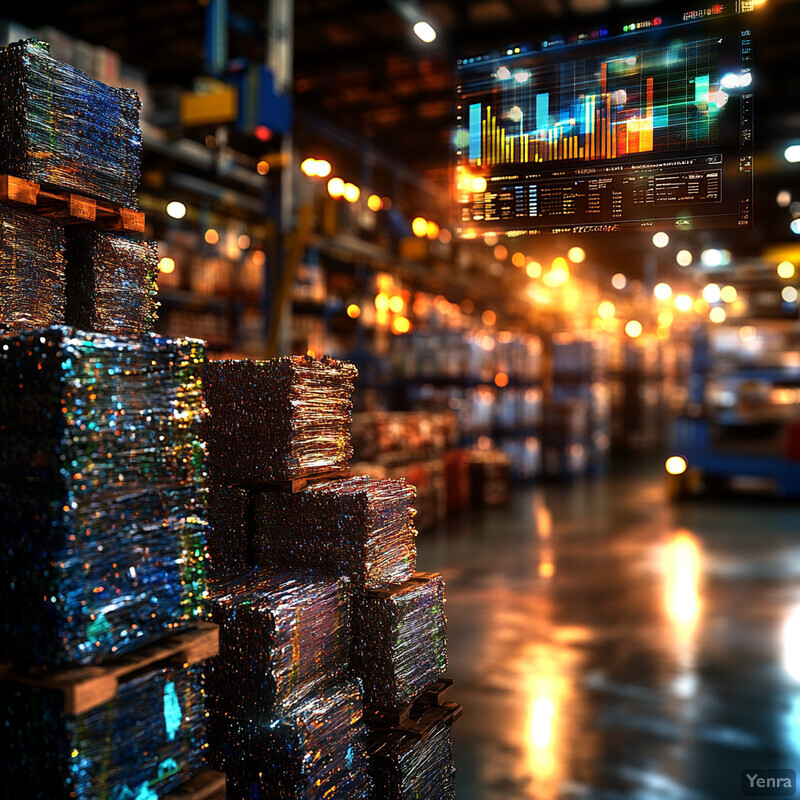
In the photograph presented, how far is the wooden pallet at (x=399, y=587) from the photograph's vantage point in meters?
3.03

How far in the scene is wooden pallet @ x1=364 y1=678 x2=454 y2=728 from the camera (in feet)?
10.0

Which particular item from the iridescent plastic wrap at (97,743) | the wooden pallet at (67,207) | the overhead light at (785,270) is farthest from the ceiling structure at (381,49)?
the iridescent plastic wrap at (97,743)

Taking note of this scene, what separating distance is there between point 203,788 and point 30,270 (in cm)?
194

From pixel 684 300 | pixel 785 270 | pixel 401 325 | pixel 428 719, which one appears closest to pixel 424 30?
pixel 428 719

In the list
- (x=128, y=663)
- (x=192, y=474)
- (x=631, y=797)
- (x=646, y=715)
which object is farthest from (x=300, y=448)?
(x=646, y=715)

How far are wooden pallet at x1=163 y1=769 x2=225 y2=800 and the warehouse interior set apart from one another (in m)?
0.14

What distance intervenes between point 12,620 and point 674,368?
98.0 ft

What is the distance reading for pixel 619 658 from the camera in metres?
5.48

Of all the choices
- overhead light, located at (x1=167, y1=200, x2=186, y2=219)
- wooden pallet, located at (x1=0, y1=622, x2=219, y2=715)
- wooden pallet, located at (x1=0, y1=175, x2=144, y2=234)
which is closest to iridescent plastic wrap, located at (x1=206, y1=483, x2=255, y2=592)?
wooden pallet, located at (x1=0, y1=622, x2=219, y2=715)

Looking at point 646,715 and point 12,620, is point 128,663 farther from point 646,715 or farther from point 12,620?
point 646,715

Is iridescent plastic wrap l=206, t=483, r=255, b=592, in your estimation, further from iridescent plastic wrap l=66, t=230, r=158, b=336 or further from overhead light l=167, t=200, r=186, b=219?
overhead light l=167, t=200, r=186, b=219

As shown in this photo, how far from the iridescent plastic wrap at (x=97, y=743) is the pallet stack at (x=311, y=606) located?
0.33 meters

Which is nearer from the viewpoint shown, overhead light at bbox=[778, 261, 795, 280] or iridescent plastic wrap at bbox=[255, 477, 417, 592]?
iridescent plastic wrap at bbox=[255, 477, 417, 592]

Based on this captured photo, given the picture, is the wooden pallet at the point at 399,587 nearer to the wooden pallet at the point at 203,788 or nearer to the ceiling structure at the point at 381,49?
the wooden pallet at the point at 203,788
